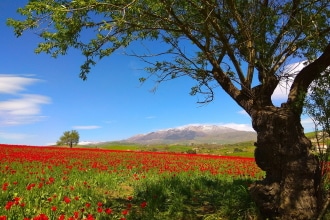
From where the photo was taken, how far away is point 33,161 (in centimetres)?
1970

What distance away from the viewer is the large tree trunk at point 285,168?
7.63m

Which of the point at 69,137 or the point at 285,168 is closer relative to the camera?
the point at 285,168

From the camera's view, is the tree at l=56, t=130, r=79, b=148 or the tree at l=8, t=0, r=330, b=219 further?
the tree at l=56, t=130, r=79, b=148

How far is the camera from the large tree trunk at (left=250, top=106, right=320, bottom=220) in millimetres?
7629

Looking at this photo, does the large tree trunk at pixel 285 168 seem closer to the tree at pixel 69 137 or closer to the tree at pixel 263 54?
the tree at pixel 263 54

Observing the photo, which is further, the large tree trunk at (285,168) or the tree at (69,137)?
the tree at (69,137)

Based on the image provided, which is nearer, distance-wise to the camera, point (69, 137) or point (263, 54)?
point (263, 54)

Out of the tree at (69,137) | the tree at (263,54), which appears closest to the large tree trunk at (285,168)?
the tree at (263,54)

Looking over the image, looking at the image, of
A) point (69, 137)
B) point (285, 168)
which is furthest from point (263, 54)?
point (69, 137)

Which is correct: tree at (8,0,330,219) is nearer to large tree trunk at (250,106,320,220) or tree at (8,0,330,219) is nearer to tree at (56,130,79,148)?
large tree trunk at (250,106,320,220)

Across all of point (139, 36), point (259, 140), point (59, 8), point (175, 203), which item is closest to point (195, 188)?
point (175, 203)

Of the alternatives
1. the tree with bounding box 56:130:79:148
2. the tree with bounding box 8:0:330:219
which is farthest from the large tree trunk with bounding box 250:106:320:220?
the tree with bounding box 56:130:79:148

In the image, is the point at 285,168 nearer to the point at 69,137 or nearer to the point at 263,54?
the point at 263,54

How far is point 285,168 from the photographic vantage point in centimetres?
786
